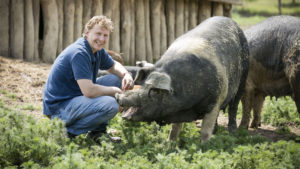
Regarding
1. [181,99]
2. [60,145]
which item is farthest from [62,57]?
[181,99]

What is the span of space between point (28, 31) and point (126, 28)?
2.54 meters

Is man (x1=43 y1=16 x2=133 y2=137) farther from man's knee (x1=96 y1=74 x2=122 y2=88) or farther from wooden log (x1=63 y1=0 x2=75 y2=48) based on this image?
wooden log (x1=63 y1=0 x2=75 y2=48)

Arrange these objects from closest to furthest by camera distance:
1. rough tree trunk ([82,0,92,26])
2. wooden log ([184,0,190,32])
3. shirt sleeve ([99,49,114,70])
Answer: shirt sleeve ([99,49,114,70]) < rough tree trunk ([82,0,92,26]) < wooden log ([184,0,190,32])

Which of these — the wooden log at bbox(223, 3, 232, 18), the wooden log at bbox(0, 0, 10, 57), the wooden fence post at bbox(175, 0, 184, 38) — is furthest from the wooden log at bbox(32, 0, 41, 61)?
the wooden log at bbox(223, 3, 232, 18)

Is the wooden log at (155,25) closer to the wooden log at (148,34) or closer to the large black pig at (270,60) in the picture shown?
the wooden log at (148,34)

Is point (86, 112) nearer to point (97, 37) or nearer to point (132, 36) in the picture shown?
point (97, 37)

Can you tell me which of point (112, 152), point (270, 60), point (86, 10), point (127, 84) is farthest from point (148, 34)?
point (112, 152)

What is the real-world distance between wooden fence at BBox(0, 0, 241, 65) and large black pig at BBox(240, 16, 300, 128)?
3.61 metres

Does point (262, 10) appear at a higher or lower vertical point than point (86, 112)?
higher

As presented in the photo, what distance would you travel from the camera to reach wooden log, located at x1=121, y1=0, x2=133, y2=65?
10.4 meters

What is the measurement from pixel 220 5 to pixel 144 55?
2.86 m

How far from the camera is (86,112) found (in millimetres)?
4984

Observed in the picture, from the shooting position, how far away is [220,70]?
5355 millimetres

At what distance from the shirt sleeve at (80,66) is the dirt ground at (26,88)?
5.96ft
